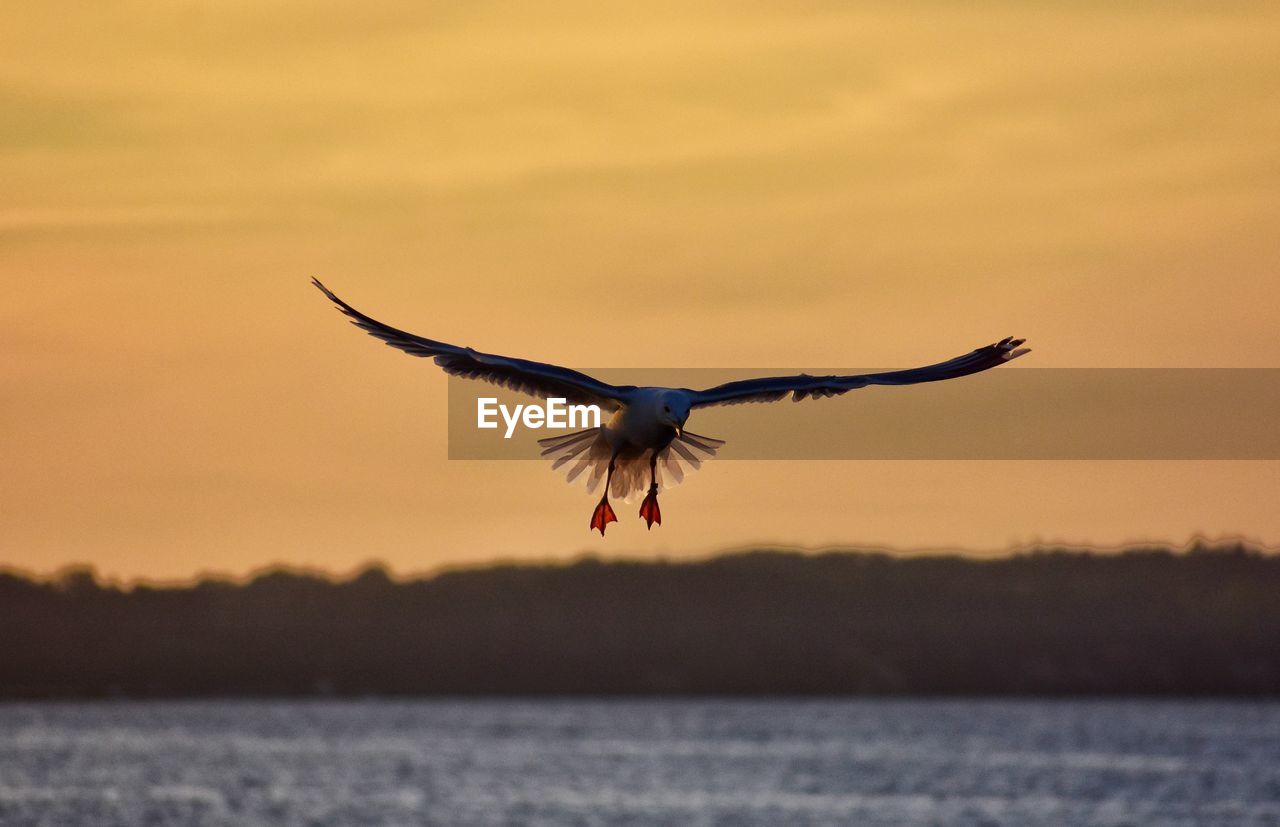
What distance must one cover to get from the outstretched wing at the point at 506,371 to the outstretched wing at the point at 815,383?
1177 mm

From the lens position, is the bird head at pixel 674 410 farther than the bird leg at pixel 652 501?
No

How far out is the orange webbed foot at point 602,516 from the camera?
30.0m

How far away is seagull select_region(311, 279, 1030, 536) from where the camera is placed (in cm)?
2811

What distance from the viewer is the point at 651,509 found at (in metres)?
Answer: 30.1

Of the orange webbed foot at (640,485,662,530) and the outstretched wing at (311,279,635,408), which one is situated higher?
the outstretched wing at (311,279,635,408)

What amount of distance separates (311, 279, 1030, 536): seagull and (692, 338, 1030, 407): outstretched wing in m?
0.01

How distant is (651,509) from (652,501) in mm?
386

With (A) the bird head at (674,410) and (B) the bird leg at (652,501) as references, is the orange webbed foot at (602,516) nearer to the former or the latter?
(B) the bird leg at (652,501)

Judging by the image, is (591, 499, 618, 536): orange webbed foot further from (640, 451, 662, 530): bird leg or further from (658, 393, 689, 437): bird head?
(658, 393, 689, 437): bird head

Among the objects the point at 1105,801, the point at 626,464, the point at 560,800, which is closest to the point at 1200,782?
the point at 1105,801

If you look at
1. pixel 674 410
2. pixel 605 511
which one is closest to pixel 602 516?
pixel 605 511

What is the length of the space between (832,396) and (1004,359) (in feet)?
7.19

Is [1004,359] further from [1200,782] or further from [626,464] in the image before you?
[1200,782]

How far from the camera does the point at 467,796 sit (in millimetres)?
176500
